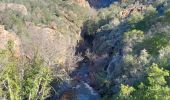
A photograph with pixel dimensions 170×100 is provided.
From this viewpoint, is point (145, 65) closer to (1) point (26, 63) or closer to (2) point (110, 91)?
(2) point (110, 91)

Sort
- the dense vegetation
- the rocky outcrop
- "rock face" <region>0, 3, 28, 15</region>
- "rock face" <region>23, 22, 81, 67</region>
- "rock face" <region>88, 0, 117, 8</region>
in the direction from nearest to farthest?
the dense vegetation → "rock face" <region>23, 22, 81, 67</region> → the rocky outcrop → "rock face" <region>0, 3, 28, 15</region> → "rock face" <region>88, 0, 117, 8</region>

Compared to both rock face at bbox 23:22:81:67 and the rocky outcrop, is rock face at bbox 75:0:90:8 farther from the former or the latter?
the rocky outcrop

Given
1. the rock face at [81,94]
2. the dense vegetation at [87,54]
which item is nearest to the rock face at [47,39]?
the dense vegetation at [87,54]

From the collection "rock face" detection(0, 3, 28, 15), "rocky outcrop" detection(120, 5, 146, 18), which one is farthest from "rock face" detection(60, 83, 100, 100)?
"rock face" detection(0, 3, 28, 15)

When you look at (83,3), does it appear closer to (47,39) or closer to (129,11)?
Result: (129,11)

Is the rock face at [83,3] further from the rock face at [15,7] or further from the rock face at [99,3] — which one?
the rock face at [15,7]

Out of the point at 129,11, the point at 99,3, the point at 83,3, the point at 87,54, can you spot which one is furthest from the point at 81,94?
the point at 99,3

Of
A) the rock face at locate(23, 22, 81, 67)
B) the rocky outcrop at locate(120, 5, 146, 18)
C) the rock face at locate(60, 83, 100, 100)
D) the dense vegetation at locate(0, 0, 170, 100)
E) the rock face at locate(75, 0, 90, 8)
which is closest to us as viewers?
the dense vegetation at locate(0, 0, 170, 100)

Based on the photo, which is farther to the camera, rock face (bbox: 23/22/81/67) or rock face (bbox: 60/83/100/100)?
rock face (bbox: 23/22/81/67)
